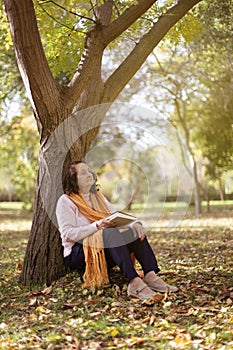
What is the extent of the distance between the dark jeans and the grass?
0.23 meters

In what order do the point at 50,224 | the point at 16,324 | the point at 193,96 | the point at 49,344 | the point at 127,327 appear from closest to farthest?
the point at 49,344 → the point at 127,327 → the point at 16,324 → the point at 50,224 → the point at 193,96

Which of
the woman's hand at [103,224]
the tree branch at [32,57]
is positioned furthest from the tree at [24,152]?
the woman's hand at [103,224]

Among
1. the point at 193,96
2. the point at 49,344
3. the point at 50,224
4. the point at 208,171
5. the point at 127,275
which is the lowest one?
the point at 49,344

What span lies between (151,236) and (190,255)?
3675mm

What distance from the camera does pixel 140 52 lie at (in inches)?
244

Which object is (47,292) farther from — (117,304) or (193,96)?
(193,96)

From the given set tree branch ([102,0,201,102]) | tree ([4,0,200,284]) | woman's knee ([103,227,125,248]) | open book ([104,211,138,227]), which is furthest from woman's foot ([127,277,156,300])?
tree branch ([102,0,201,102])

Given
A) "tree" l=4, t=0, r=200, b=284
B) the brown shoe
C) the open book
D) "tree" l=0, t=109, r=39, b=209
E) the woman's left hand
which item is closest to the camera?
the brown shoe

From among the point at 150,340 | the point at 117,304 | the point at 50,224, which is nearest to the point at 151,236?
the point at 50,224

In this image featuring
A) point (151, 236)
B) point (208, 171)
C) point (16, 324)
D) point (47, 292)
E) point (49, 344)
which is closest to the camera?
point (49, 344)

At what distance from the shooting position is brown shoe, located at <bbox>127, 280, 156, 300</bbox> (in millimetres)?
4954

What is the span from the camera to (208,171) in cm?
1798

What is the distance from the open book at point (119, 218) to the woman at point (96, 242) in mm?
44

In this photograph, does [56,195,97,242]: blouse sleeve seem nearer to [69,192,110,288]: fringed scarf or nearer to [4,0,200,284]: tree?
[69,192,110,288]: fringed scarf
